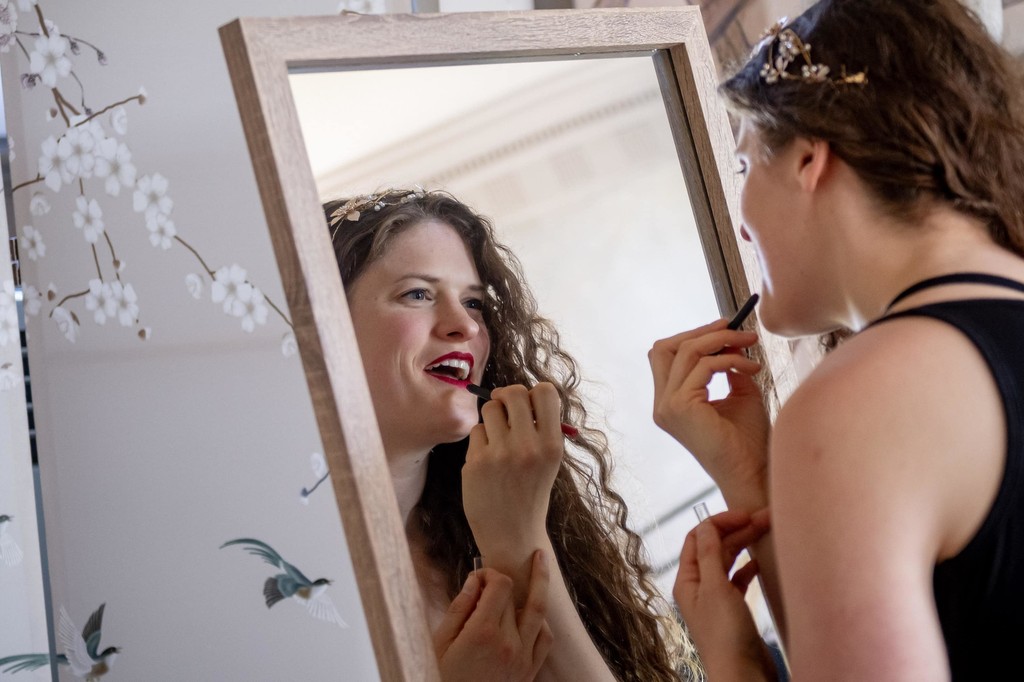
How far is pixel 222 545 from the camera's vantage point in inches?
54.5

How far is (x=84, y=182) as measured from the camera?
134 centimetres

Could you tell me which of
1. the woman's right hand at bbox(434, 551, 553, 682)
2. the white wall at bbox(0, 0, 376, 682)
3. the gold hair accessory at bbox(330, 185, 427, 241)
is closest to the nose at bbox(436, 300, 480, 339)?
the gold hair accessory at bbox(330, 185, 427, 241)

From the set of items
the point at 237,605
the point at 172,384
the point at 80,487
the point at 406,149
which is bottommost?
the point at 237,605

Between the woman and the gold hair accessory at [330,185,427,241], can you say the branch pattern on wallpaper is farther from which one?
the woman

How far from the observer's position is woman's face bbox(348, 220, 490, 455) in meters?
0.83

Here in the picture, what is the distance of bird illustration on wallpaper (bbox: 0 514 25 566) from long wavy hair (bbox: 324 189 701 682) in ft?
2.64

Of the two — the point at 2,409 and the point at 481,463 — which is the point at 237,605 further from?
the point at 481,463

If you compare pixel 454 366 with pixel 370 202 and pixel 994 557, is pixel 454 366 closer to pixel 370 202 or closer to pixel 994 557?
pixel 370 202

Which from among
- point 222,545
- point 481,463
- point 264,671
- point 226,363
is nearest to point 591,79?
point 481,463

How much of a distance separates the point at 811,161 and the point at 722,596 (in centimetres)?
40

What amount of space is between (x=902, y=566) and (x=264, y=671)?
1070mm

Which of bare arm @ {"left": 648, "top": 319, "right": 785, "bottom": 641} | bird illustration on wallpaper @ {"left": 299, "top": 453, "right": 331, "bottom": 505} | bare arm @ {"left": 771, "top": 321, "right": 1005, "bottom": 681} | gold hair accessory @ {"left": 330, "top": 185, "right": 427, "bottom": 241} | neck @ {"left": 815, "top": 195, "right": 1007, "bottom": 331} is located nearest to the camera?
bare arm @ {"left": 771, "top": 321, "right": 1005, "bottom": 681}

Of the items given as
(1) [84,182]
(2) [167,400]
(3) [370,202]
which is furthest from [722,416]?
(1) [84,182]

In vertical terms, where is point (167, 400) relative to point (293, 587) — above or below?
above
